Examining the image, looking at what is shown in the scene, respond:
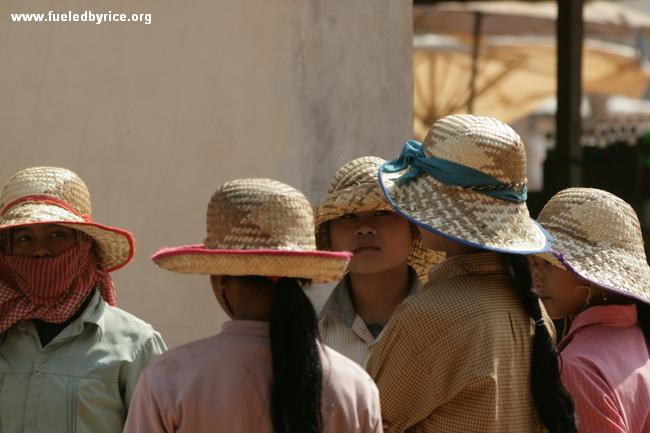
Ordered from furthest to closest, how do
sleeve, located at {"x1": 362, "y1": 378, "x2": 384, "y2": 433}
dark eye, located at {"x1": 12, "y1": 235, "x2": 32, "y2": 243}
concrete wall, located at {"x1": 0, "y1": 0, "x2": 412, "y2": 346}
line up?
1. concrete wall, located at {"x1": 0, "y1": 0, "x2": 412, "y2": 346}
2. dark eye, located at {"x1": 12, "y1": 235, "x2": 32, "y2": 243}
3. sleeve, located at {"x1": 362, "y1": 378, "x2": 384, "y2": 433}

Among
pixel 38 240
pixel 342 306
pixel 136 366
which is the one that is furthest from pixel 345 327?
pixel 38 240

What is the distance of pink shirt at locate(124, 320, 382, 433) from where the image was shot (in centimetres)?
277

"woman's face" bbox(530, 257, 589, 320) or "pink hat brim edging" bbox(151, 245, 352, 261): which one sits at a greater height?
"pink hat brim edging" bbox(151, 245, 352, 261)

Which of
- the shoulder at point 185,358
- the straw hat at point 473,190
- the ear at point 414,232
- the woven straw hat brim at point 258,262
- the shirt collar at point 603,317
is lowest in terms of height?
the shirt collar at point 603,317

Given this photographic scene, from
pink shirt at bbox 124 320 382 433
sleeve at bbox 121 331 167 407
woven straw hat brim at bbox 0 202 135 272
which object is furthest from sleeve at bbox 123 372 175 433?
woven straw hat brim at bbox 0 202 135 272

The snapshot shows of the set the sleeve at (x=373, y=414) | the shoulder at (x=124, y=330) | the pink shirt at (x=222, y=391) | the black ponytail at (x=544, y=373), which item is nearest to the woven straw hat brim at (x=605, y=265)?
the black ponytail at (x=544, y=373)

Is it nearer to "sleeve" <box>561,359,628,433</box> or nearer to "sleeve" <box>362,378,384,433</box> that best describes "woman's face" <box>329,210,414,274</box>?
"sleeve" <box>561,359,628,433</box>

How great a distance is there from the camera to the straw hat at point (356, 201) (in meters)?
4.12

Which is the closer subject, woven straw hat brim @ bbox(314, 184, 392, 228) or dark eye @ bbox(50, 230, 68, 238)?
dark eye @ bbox(50, 230, 68, 238)

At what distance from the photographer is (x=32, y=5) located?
5.02m

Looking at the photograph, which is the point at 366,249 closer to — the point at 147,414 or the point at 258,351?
the point at 258,351

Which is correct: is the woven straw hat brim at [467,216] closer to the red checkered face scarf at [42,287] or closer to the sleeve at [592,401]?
the sleeve at [592,401]

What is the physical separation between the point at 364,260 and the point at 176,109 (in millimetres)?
1476

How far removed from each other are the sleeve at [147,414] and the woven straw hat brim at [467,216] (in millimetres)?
941
